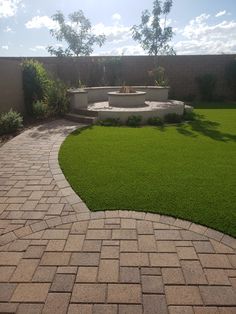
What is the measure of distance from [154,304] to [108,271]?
1.87 ft

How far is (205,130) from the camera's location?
9.07 metres

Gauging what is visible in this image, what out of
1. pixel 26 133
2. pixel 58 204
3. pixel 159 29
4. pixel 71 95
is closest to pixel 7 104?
pixel 26 133

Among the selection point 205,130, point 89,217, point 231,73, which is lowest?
point 205,130

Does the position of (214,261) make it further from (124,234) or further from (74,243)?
(74,243)

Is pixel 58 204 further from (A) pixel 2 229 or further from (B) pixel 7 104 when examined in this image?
(B) pixel 7 104

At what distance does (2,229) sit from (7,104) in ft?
24.9

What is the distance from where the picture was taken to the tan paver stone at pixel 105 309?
2244mm

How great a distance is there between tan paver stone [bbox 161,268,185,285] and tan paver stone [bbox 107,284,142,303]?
0.30 meters

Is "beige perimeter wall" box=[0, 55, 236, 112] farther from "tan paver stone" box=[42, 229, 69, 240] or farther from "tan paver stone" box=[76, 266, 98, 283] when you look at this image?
"tan paver stone" box=[76, 266, 98, 283]

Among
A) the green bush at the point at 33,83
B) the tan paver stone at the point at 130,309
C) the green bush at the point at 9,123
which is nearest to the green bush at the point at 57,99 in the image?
the green bush at the point at 33,83

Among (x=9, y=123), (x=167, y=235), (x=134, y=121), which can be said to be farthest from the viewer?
(x=134, y=121)

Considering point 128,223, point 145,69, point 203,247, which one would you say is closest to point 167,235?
point 203,247

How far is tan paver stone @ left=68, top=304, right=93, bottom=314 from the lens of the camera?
7.36 feet

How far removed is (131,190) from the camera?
448 centimetres
